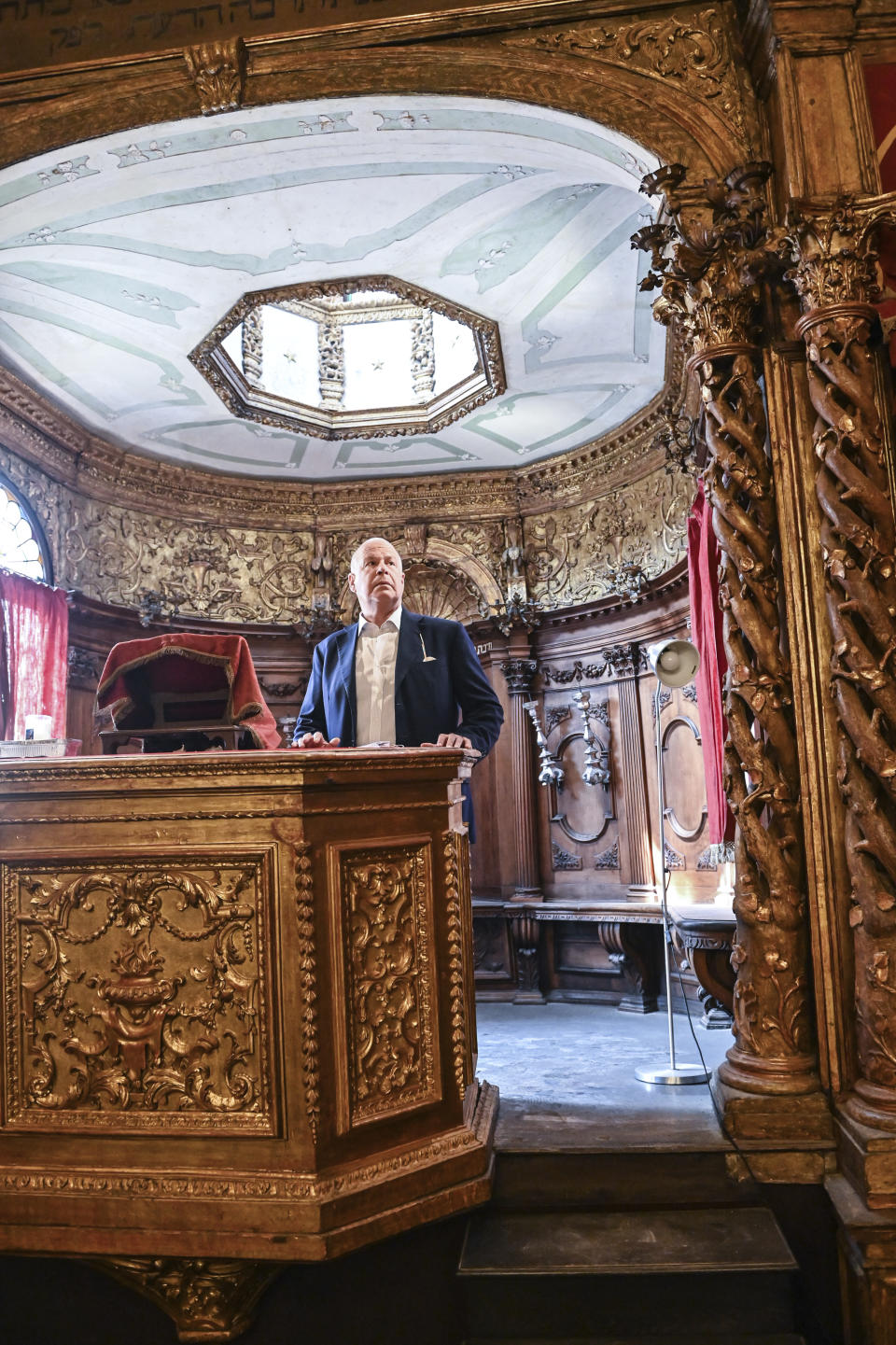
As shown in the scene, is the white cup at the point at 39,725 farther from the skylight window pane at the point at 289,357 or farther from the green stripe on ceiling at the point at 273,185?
the skylight window pane at the point at 289,357

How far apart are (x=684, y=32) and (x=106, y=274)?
3.23 meters

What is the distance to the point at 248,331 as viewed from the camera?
6617 mm

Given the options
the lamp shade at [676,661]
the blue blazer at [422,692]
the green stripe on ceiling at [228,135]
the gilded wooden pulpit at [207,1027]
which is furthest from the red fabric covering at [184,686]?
the green stripe on ceiling at [228,135]

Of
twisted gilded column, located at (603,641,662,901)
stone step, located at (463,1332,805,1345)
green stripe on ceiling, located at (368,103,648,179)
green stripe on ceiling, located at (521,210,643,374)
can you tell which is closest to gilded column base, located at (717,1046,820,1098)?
stone step, located at (463,1332,805,1345)

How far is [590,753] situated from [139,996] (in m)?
4.82

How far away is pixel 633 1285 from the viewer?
2.50 metres

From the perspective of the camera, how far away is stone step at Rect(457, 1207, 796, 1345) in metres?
2.44

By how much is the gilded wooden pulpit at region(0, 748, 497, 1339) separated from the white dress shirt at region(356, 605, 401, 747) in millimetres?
952

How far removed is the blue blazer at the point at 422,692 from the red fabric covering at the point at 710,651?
0.89 metres

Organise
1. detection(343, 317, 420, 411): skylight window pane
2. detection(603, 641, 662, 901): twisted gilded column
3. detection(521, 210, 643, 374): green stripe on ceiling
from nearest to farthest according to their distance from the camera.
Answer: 1. detection(521, 210, 643, 374): green stripe on ceiling
2. detection(603, 641, 662, 901): twisted gilded column
3. detection(343, 317, 420, 411): skylight window pane

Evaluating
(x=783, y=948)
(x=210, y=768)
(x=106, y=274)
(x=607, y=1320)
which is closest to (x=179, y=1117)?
(x=210, y=768)

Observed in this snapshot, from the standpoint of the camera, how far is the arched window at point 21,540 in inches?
244

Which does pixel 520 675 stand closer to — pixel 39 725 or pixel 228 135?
pixel 39 725

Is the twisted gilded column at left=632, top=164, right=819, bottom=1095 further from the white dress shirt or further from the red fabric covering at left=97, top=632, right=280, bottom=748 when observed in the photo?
the red fabric covering at left=97, top=632, right=280, bottom=748
